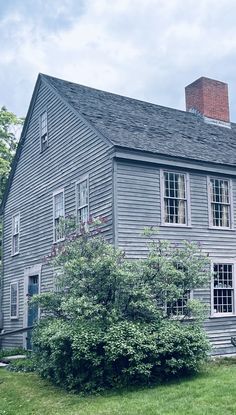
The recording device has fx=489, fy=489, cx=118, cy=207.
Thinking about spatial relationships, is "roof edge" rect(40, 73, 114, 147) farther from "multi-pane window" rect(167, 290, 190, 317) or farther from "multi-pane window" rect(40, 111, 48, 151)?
"multi-pane window" rect(167, 290, 190, 317)

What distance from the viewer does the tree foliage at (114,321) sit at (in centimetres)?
1014

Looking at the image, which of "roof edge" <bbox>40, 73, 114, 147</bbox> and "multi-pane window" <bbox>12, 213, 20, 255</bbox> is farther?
"multi-pane window" <bbox>12, 213, 20, 255</bbox>

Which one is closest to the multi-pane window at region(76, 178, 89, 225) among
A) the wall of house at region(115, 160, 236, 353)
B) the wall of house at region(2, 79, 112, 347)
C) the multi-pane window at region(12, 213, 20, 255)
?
the wall of house at region(2, 79, 112, 347)

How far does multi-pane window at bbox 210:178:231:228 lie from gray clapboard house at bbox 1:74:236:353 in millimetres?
33

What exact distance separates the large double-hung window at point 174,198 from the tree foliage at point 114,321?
2455 millimetres

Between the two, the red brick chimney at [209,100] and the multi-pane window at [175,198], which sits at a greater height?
the red brick chimney at [209,100]

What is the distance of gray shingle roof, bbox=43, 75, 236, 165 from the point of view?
14953 mm

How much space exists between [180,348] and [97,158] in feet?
21.9

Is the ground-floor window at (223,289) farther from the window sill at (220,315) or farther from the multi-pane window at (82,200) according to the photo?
the multi-pane window at (82,200)

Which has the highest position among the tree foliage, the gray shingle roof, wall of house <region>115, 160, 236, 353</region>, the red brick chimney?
the red brick chimney

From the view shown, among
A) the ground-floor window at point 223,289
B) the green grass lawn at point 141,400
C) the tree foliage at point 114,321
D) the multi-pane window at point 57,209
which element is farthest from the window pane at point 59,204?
the green grass lawn at point 141,400

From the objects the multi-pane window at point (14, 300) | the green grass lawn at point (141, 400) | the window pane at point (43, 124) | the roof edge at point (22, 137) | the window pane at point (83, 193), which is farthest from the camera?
the roof edge at point (22, 137)

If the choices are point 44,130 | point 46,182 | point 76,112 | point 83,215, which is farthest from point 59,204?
point 44,130

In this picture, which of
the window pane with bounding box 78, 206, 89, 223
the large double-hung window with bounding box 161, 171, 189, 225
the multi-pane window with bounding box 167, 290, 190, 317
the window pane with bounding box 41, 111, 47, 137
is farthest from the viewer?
the window pane with bounding box 41, 111, 47, 137
